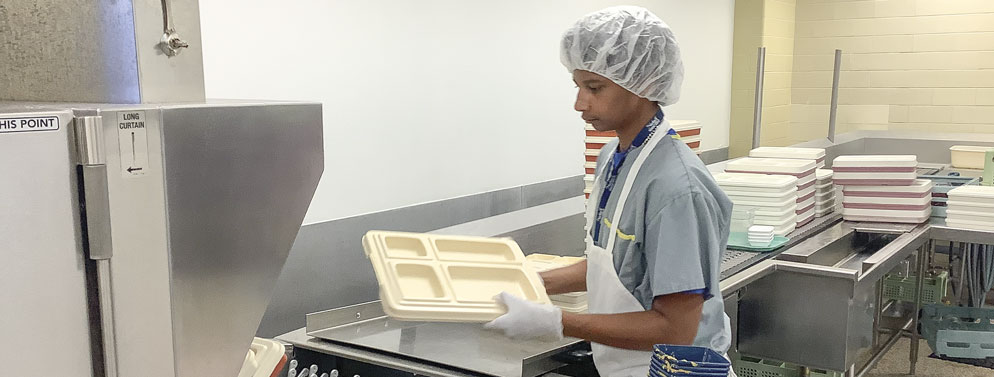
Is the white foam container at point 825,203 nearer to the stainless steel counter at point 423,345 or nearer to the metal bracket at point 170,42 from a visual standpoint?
the stainless steel counter at point 423,345

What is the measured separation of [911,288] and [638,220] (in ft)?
11.3

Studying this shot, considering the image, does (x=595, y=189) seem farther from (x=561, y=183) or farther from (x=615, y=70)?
(x=561, y=183)

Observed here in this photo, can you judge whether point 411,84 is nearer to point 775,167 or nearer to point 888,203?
point 775,167

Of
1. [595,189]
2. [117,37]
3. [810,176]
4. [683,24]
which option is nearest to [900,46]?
[683,24]

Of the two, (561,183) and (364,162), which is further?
(561,183)

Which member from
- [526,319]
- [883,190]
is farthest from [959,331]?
[526,319]

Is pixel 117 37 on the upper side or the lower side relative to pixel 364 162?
upper

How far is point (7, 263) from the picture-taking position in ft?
2.36

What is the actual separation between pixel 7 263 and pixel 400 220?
1950 mm

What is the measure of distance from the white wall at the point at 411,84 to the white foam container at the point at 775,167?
33.9 inches

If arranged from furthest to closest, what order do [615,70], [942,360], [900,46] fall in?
[900,46] → [942,360] → [615,70]

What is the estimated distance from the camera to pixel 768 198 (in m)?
2.76

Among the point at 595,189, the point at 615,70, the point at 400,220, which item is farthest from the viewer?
the point at 400,220

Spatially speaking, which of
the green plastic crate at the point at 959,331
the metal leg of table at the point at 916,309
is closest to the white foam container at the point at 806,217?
the green plastic crate at the point at 959,331
